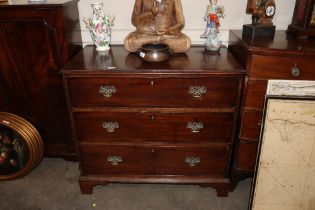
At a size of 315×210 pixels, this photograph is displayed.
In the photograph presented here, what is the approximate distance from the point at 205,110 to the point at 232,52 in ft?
1.62

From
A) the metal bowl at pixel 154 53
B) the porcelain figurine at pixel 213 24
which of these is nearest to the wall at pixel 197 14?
the porcelain figurine at pixel 213 24

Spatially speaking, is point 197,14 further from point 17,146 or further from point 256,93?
point 17,146

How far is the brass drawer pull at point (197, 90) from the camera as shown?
64.8 inches

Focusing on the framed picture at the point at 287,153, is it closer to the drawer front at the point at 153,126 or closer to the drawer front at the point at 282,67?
the drawer front at the point at 282,67

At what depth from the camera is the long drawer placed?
187cm

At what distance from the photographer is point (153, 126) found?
1.78m

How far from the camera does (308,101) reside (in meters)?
1.59

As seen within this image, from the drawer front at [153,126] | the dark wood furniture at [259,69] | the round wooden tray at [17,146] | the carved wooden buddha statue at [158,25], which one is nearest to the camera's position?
the dark wood furniture at [259,69]

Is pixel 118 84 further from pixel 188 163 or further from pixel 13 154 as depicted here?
pixel 13 154

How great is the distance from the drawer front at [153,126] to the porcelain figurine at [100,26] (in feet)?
1.70

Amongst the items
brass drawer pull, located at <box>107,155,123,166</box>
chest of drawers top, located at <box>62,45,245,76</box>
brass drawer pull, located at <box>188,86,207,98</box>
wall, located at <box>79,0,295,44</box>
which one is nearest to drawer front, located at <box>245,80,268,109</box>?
chest of drawers top, located at <box>62,45,245,76</box>

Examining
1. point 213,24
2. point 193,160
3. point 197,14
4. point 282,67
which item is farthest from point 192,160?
point 197,14

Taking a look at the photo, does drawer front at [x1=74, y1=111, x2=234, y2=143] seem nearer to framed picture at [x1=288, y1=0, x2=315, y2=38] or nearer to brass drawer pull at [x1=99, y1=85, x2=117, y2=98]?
brass drawer pull at [x1=99, y1=85, x2=117, y2=98]

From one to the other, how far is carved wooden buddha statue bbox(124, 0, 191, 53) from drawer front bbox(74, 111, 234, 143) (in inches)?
18.7
